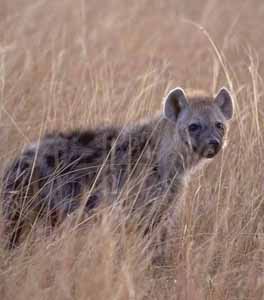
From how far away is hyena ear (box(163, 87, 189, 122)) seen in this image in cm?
610

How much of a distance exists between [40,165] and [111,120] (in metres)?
1.36

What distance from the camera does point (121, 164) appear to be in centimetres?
585

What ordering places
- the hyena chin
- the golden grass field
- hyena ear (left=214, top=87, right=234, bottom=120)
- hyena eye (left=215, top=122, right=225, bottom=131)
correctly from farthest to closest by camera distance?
hyena ear (left=214, top=87, right=234, bottom=120)
hyena eye (left=215, top=122, right=225, bottom=131)
the hyena chin
the golden grass field

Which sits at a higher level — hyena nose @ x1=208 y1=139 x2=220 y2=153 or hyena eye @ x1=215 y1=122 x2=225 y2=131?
hyena eye @ x1=215 y1=122 x2=225 y2=131

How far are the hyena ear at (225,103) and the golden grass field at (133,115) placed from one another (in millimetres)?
185

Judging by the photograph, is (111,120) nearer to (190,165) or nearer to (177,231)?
(190,165)

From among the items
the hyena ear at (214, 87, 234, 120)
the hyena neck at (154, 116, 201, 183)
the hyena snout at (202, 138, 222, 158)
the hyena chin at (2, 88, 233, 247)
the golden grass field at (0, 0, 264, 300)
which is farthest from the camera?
the hyena ear at (214, 87, 234, 120)

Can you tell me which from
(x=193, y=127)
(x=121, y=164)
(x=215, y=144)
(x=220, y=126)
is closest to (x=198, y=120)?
(x=193, y=127)

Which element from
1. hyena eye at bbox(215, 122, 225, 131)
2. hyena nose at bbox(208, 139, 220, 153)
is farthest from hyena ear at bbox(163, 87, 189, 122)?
hyena nose at bbox(208, 139, 220, 153)

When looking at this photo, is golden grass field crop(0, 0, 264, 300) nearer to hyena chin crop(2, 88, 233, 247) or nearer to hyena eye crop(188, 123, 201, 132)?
hyena chin crop(2, 88, 233, 247)

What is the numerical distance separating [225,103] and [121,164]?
993 millimetres

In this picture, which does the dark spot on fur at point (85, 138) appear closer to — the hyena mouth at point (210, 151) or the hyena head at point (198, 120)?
the hyena head at point (198, 120)

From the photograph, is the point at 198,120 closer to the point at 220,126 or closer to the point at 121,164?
the point at 220,126

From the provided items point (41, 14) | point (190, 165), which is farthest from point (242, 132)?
point (41, 14)
